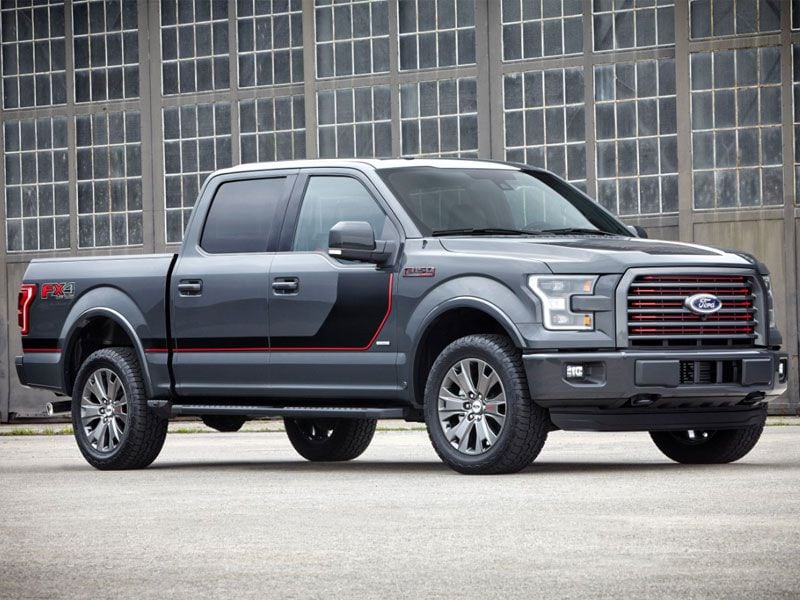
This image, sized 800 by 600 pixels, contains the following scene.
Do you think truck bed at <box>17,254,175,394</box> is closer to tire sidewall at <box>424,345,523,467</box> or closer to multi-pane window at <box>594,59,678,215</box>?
tire sidewall at <box>424,345,523,467</box>

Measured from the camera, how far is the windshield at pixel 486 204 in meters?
12.3

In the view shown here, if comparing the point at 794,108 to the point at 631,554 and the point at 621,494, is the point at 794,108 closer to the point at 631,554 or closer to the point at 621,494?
the point at 621,494

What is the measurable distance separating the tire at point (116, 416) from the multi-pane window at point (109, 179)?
14.9 metres

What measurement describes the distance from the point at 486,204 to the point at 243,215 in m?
1.89

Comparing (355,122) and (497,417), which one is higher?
(355,122)

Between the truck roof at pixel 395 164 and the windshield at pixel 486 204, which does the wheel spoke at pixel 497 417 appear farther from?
the truck roof at pixel 395 164

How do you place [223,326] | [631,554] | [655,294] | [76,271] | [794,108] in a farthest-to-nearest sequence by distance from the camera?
[794,108] < [76,271] < [223,326] < [655,294] < [631,554]

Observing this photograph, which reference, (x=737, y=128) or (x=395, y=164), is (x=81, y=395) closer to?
(x=395, y=164)

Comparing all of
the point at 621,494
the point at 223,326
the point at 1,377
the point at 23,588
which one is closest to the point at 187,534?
A: the point at 23,588

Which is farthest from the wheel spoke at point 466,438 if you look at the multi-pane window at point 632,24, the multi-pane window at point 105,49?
the multi-pane window at point 105,49

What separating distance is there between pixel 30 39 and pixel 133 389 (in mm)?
17118

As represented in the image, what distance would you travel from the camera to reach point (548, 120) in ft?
85.4

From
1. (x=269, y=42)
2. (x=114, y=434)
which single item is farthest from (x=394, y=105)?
(x=114, y=434)

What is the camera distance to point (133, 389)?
13.5 meters
